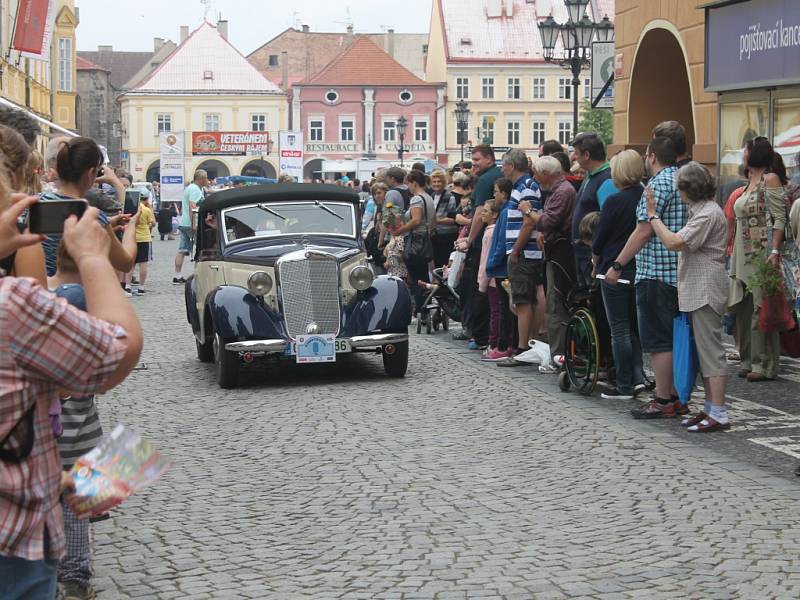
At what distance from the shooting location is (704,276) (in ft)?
28.6

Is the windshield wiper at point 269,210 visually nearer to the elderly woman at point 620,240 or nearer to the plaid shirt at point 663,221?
the elderly woman at point 620,240

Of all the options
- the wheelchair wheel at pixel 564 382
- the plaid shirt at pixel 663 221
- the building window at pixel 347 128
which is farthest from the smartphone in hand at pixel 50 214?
the building window at pixel 347 128

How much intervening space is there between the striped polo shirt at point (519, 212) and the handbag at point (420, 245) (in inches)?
151

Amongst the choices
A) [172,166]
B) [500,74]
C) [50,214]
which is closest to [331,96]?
[500,74]

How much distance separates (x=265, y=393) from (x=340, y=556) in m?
5.31

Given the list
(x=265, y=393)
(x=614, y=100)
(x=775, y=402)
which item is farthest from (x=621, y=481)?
(x=614, y=100)

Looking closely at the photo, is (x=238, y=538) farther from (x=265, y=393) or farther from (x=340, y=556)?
(x=265, y=393)

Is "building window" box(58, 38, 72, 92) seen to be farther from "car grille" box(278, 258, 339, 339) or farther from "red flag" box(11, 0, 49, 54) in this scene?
"car grille" box(278, 258, 339, 339)

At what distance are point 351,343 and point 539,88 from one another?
86.9 m

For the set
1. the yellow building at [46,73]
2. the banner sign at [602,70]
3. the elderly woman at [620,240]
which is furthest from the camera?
the yellow building at [46,73]

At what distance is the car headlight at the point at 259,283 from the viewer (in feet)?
37.1

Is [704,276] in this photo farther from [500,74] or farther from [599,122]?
[500,74]

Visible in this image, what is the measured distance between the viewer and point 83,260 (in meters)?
2.99

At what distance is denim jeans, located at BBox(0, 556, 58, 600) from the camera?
9.46ft
